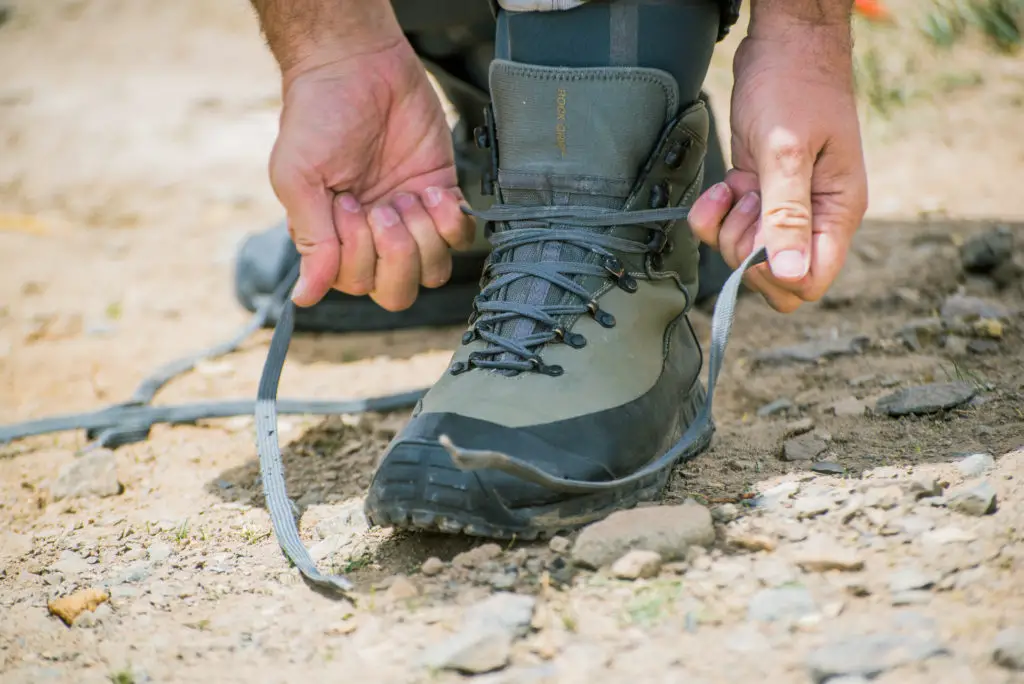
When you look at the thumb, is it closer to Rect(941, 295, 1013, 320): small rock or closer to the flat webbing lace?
the flat webbing lace

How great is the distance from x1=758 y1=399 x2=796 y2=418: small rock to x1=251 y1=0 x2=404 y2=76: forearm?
88 centimetres

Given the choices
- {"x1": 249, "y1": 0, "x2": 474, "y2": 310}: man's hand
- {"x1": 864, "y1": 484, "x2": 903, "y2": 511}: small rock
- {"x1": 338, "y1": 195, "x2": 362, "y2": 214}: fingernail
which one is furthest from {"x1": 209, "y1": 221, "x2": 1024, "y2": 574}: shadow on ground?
{"x1": 338, "y1": 195, "x2": 362, "y2": 214}: fingernail

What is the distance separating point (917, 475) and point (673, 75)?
2.09 ft

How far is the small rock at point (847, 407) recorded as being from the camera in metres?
1.60

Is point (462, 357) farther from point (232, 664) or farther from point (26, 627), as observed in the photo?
point (26, 627)

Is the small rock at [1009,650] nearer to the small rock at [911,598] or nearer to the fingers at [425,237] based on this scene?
the small rock at [911,598]

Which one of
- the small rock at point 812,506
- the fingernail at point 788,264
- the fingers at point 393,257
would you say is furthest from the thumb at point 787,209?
the fingers at point 393,257

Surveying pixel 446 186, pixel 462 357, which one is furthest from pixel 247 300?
pixel 462 357

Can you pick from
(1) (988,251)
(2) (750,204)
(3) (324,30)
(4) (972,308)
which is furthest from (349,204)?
(1) (988,251)

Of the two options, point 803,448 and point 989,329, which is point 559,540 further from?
point 989,329

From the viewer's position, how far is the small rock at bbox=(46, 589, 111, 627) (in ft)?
4.08

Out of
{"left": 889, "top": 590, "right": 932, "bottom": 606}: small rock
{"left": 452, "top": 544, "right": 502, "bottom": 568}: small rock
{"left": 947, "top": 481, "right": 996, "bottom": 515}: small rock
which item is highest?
{"left": 947, "top": 481, "right": 996, "bottom": 515}: small rock

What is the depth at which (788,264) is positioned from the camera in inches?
50.6

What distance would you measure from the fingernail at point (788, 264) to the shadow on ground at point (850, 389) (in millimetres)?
280
